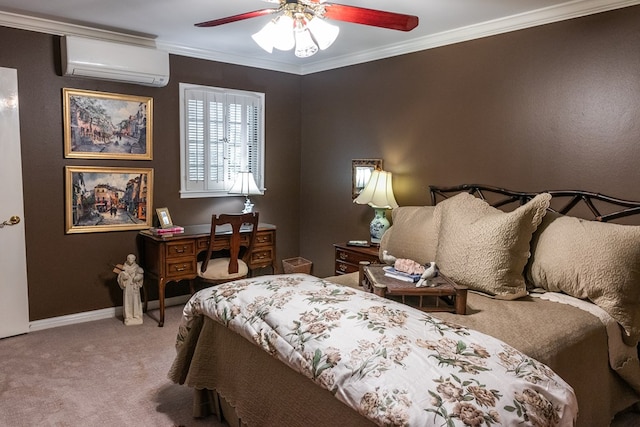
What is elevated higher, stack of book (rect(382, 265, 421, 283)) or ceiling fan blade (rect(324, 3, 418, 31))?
ceiling fan blade (rect(324, 3, 418, 31))

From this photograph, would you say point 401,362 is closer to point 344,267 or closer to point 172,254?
point 344,267

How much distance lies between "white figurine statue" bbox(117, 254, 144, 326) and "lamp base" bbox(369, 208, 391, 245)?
2.01m

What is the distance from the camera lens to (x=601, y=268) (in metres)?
2.39

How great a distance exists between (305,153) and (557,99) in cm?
268

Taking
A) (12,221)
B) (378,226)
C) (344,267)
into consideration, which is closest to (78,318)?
(12,221)

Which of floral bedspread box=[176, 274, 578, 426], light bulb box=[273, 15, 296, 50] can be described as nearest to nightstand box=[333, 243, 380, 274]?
floral bedspread box=[176, 274, 578, 426]

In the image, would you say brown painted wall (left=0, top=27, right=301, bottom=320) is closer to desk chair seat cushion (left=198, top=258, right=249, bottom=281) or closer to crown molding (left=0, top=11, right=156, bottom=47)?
crown molding (left=0, top=11, right=156, bottom=47)

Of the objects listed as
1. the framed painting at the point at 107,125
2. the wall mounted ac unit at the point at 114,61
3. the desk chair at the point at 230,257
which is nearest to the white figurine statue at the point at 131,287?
the desk chair at the point at 230,257

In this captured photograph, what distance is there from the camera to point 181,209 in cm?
446

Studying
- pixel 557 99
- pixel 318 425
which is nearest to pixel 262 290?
pixel 318 425

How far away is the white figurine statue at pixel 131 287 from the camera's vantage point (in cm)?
390

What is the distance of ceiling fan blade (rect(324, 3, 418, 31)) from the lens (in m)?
2.20

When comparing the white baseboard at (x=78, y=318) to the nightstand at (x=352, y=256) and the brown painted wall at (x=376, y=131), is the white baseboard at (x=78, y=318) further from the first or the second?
the nightstand at (x=352, y=256)

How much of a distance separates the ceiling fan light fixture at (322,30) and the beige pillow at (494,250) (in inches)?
51.7
